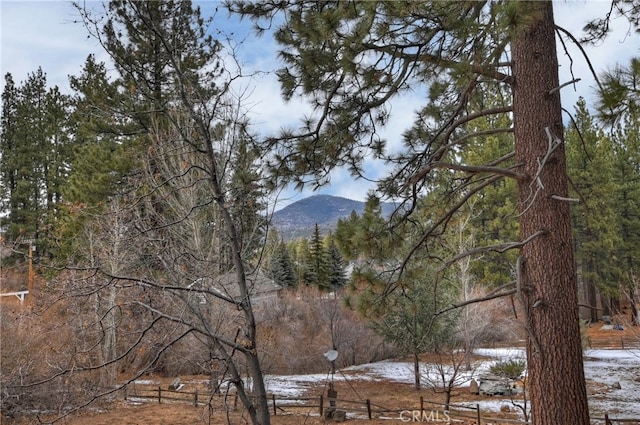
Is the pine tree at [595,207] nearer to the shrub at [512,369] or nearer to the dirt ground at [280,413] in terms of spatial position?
the shrub at [512,369]

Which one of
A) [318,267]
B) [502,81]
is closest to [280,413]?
[502,81]

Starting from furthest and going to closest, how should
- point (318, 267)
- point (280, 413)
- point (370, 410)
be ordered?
point (318, 267), point (280, 413), point (370, 410)

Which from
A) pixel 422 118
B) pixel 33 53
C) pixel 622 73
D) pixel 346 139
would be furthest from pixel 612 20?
pixel 33 53

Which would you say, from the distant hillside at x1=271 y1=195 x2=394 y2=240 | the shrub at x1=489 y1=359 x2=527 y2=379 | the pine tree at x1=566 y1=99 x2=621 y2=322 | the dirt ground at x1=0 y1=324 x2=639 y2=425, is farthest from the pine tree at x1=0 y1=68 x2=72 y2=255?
the pine tree at x1=566 y1=99 x2=621 y2=322

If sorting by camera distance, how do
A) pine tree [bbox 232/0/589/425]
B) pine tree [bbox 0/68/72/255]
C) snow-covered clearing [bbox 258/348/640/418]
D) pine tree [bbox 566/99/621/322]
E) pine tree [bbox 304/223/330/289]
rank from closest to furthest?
1. pine tree [bbox 232/0/589/425]
2. snow-covered clearing [bbox 258/348/640/418]
3. pine tree [bbox 0/68/72/255]
4. pine tree [bbox 566/99/621/322]
5. pine tree [bbox 304/223/330/289]

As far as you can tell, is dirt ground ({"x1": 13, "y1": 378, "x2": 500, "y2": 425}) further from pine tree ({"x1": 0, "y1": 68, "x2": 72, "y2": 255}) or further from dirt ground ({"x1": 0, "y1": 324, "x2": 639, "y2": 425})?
pine tree ({"x1": 0, "y1": 68, "x2": 72, "y2": 255})

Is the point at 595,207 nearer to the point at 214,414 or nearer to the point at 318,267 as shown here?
the point at 318,267

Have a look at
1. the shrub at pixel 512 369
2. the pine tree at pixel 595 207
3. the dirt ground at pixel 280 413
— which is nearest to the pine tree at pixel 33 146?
the dirt ground at pixel 280 413

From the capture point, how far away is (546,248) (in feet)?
9.98

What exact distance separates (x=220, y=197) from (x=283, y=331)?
13.3 metres

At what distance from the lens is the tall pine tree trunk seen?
289 cm

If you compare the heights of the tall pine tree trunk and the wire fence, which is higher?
the tall pine tree trunk

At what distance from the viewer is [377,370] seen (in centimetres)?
1745

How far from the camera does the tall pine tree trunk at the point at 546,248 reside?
9.49 feet
